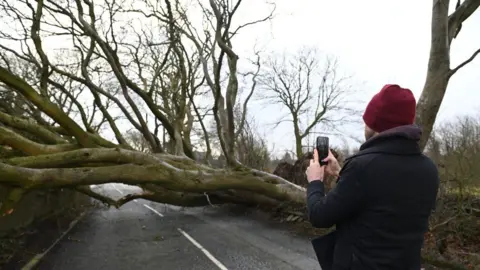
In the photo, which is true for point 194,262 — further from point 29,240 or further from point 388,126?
point 388,126

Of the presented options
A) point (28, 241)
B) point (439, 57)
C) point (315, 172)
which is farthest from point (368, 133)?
point (28, 241)

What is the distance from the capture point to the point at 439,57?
8.52m

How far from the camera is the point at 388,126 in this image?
2.10 metres

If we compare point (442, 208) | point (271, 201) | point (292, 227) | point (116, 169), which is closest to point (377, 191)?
point (116, 169)

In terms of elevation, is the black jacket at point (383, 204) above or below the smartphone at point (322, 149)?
below

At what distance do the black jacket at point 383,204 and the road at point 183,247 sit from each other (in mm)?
7026

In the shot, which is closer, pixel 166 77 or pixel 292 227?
pixel 292 227

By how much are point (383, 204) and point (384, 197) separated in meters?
0.03

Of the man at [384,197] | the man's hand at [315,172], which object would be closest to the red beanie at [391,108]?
the man at [384,197]

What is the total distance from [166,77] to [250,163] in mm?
7405

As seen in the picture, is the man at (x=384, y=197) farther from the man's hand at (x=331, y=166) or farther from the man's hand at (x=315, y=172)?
the man's hand at (x=331, y=166)

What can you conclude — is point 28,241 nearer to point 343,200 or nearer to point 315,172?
point 315,172

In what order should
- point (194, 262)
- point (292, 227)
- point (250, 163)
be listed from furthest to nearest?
point (250, 163)
point (292, 227)
point (194, 262)

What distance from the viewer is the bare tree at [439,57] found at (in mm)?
8328
